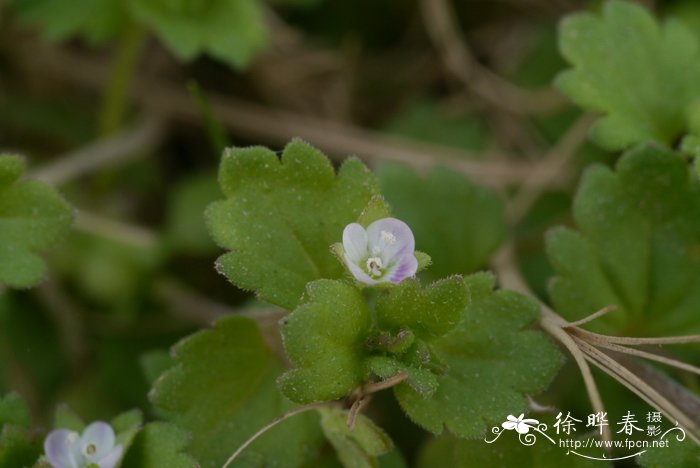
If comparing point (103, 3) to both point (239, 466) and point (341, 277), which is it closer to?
point (341, 277)

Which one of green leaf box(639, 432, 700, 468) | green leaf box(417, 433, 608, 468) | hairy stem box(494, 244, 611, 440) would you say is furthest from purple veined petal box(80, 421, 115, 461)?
green leaf box(639, 432, 700, 468)

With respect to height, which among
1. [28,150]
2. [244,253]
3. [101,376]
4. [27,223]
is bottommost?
[101,376]

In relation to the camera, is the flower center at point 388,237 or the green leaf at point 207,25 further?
the green leaf at point 207,25

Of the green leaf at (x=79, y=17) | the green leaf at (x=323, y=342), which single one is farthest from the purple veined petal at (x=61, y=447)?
the green leaf at (x=79, y=17)

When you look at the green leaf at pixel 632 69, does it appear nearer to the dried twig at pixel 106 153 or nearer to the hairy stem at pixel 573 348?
the hairy stem at pixel 573 348

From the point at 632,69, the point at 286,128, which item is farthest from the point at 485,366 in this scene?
the point at 286,128

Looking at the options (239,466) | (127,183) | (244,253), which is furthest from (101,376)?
(244,253)
